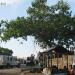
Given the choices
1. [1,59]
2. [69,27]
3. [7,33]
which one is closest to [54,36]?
[69,27]

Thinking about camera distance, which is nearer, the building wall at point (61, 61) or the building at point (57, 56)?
the building wall at point (61, 61)

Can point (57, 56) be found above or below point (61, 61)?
above

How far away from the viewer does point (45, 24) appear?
45344mm

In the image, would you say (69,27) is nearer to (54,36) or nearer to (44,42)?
(54,36)

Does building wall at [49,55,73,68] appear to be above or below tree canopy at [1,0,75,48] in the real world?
below

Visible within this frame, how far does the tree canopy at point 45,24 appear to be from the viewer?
45750 millimetres

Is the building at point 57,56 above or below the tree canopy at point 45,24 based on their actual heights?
below

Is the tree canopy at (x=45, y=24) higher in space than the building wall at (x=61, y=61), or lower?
higher

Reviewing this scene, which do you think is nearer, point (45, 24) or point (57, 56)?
point (45, 24)

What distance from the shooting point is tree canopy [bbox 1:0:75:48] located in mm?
45750

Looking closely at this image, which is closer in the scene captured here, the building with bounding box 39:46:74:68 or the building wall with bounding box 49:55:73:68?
the building wall with bounding box 49:55:73:68

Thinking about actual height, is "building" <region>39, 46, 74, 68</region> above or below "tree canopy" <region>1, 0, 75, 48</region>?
below

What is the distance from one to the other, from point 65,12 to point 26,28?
5667mm

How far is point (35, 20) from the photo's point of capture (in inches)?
1843
